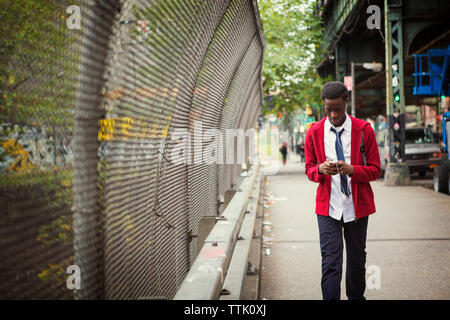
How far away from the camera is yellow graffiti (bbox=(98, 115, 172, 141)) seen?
2140 millimetres

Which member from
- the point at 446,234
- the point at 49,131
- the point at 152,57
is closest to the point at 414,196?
the point at 446,234

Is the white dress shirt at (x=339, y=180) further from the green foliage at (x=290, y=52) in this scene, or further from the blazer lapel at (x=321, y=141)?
the green foliage at (x=290, y=52)

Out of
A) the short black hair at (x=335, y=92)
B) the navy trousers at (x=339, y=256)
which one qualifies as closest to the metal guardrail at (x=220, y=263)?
the navy trousers at (x=339, y=256)

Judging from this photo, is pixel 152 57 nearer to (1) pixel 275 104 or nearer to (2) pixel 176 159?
(2) pixel 176 159

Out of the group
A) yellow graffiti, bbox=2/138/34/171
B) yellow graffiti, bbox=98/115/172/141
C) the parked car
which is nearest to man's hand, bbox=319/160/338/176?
yellow graffiti, bbox=98/115/172/141

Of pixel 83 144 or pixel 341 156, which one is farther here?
pixel 341 156

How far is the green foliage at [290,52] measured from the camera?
22812 millimetres

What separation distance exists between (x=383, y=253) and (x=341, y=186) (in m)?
3.16

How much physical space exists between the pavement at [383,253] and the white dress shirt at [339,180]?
136 centimetres

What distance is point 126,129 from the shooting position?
2449 millimetres

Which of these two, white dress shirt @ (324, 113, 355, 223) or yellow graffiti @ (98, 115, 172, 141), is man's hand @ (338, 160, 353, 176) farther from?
yellow graffiti @ (98, 115, 172, 141)

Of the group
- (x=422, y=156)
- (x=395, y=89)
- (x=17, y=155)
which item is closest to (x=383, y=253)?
(x=17, y=155)

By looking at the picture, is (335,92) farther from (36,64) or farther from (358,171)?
(36,64)
